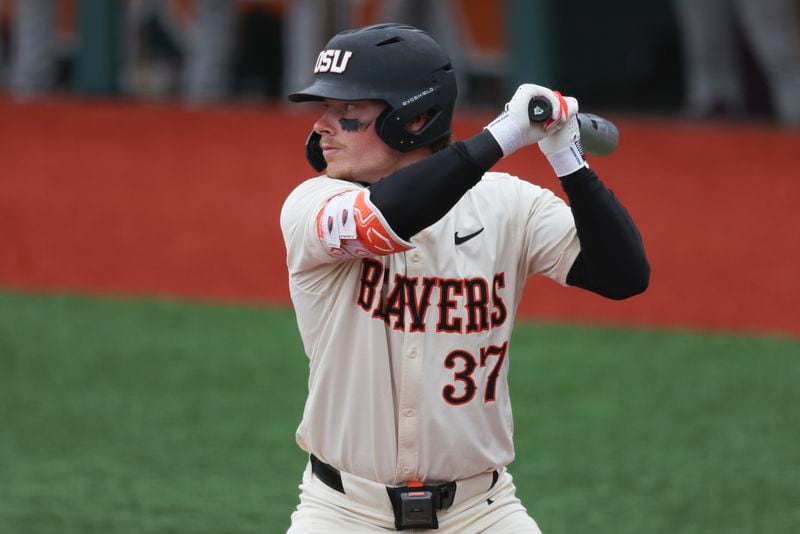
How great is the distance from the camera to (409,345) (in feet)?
10.4

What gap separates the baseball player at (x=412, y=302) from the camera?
3.17 m

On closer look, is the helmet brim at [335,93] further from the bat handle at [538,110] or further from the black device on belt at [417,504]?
the black device on belt at [417,504]

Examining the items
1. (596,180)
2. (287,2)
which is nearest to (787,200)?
(287,2)

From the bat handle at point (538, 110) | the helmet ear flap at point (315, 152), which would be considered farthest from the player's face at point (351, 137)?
the bat handle at point (538, 110)

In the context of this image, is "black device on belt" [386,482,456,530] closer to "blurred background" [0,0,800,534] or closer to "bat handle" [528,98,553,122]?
"bat handle" [528,98,553,122]

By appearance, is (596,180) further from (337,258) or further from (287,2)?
(287,2)

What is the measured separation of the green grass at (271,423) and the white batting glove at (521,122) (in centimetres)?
270

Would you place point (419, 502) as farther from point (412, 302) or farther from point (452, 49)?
point (452, 49)

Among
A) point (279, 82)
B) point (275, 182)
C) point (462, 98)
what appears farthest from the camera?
point (279, 82)

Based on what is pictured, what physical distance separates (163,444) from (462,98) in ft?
24.7

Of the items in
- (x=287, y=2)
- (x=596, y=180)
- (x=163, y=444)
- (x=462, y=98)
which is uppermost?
(x=287, y=2)

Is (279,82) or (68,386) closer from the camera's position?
(68,386)

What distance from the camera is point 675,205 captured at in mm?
10086

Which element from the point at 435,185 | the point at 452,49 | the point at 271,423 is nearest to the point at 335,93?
the point at 435,185
